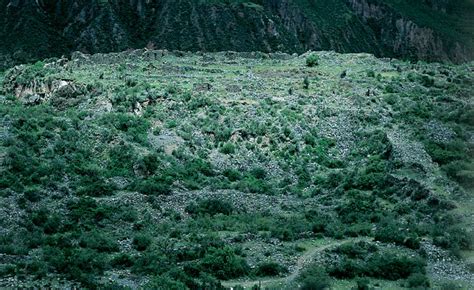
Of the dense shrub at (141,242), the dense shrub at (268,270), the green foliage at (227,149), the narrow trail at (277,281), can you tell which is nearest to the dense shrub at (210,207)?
the dense shrub at (141,242)

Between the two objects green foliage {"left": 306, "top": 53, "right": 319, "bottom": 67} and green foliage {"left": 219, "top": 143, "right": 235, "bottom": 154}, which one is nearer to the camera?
green foliage {"left": 219, "top": 143, "right": 235, "bottom": 154}

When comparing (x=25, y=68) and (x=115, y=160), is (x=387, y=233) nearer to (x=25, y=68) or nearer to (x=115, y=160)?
(x=115, y=160)

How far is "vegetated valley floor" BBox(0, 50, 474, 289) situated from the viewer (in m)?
40.8

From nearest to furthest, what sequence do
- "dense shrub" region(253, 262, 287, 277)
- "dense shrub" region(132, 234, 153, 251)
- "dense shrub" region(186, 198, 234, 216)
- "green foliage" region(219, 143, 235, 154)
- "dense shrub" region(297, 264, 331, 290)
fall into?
1. "dense shrub" region(297, 264, 331, 290)
2. "dense shrub" region(253, 262, 287, 277)
3. "dense shrub" region(132, 234, 153, 251)
4. "dense shrub" region(186, 198, 234, 216)
5. "green foliage" region(219, 143, 235, 154)

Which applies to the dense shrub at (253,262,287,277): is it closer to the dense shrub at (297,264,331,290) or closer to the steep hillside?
the dense shrub at (297,264,331,290)

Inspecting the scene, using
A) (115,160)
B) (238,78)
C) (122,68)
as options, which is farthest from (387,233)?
(122,68)

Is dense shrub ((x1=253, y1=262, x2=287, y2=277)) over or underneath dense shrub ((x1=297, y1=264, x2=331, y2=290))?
underneath

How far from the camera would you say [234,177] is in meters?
59.5

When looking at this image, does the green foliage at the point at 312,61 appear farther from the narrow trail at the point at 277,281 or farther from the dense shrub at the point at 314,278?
the dense shrub at the point at 314,278

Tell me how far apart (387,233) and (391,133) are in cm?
2300

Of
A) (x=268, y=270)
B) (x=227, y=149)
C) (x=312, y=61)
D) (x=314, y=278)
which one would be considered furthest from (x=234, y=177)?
(x=312, y=61)

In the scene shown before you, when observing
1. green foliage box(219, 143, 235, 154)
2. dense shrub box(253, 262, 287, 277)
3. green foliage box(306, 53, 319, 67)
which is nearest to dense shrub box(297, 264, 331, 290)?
dense shrub box(253, 262, 287, 277)

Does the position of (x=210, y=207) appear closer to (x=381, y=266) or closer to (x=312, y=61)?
(x=381, y=266)

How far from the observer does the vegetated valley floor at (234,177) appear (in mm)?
40844
